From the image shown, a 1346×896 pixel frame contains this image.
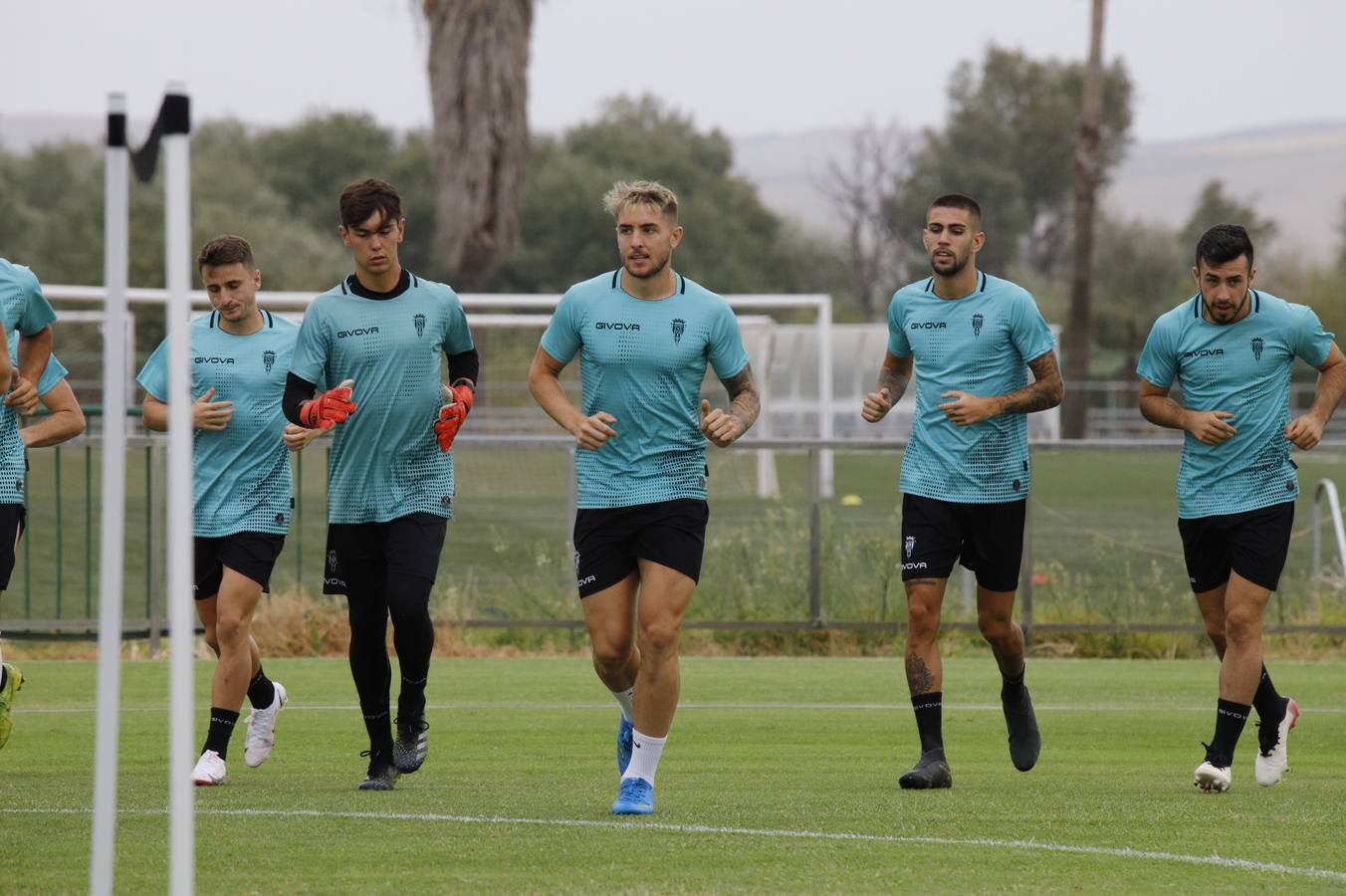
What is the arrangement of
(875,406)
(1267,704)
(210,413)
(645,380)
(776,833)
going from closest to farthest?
(776,833) → (645,380) → (210,413) → (875,406) → (1267,704)

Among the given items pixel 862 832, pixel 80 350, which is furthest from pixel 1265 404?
pixel 80 350

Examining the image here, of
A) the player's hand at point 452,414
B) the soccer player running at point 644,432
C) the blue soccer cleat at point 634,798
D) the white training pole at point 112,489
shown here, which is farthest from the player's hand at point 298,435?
the white training pole at point 112,489

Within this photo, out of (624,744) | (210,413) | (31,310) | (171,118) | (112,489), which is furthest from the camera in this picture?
(210,413)

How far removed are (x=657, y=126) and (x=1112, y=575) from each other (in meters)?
88.6

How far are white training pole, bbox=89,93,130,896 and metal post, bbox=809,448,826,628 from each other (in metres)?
10.6

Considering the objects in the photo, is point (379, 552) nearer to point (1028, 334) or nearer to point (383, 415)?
point (383, 415)

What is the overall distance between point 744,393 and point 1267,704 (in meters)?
2.66

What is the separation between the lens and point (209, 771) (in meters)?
7.96

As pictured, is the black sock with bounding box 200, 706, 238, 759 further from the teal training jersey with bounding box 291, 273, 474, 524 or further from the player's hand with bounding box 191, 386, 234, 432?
the player's hand with bounding box 191, 386, 234, 432

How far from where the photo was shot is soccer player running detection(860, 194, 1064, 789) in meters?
8.19

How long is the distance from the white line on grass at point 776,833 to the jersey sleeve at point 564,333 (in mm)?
1782

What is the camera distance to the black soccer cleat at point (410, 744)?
801 cm

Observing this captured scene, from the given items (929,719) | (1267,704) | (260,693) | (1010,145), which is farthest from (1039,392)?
(1010,145)

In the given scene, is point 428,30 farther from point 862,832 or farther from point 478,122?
point 862,832
